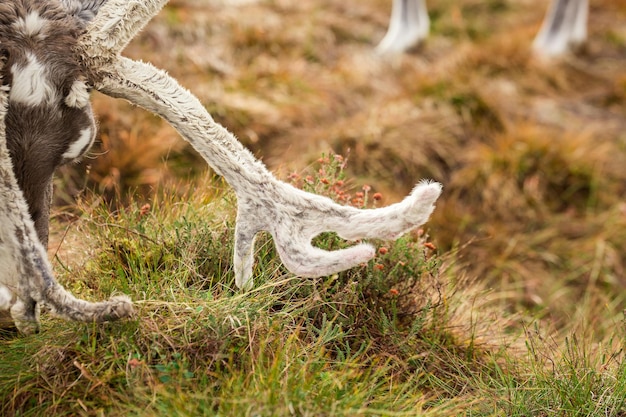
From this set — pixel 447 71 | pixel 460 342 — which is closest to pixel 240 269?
pixel 460 342

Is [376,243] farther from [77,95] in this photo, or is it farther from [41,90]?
[41,90]

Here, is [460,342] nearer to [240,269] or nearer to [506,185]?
[240,269]

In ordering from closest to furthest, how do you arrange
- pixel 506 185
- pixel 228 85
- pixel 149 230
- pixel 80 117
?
pixel 80 117 < pixel 149 230 < pixel 506 185 < pixel 228 85

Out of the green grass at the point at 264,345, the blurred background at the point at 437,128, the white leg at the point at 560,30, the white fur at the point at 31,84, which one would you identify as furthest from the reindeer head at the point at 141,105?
the white leg at the point at 560,30

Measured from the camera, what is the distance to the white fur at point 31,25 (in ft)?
6.97

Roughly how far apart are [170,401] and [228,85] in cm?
439

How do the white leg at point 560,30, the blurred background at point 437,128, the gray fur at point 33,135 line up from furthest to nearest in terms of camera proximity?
the white leg at point 560,30
the blurred background at point 437,128
the gray fur at point 33,135

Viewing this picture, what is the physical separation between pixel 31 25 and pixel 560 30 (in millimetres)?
6676

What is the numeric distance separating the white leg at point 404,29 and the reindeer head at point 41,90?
19.0ft

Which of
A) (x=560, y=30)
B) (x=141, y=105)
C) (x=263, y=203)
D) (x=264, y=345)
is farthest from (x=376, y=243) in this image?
(x=560, y=30)

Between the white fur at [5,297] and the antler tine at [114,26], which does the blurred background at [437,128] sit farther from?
the white fur at [5,297]

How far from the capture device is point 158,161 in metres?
5.11

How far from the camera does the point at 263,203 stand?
2379mm

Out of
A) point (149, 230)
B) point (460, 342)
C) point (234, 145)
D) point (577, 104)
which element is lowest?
point (577, 104)
